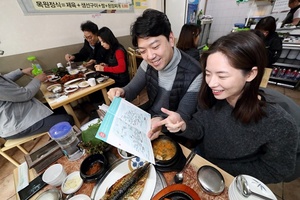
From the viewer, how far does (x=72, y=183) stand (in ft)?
2.03

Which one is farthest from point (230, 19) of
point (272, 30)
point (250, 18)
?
point (272, 30)

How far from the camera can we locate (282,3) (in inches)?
116

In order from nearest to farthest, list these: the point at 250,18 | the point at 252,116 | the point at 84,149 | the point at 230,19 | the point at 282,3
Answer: the point at 252,116
the point at 84,149
the point at 282,3
the point at 250,18
the point at 230,19

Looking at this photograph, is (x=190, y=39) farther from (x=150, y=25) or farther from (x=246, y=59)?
(x=246, y=59)

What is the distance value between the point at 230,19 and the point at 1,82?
16.8 ft

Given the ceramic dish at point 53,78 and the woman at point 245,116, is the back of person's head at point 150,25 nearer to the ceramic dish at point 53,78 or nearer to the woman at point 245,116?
the woman at point 245,116

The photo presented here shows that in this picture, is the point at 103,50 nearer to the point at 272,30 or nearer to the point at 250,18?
the point at 272,30

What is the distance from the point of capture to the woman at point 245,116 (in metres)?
0.58

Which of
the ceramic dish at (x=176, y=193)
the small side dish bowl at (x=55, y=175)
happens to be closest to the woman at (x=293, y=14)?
the ceramic dish at (x=176, y=193)

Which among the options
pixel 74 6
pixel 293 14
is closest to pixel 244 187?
pixel 74 6

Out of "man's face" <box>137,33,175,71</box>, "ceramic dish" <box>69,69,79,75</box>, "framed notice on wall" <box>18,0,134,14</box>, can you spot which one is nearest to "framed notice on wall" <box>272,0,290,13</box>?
Answer: "framed notice on wall" <box>18,0,134,14</box>

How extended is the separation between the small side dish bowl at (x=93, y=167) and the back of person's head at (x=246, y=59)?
2.41 ft

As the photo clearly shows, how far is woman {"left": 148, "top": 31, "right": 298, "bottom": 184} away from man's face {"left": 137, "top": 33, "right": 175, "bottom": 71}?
29 cm

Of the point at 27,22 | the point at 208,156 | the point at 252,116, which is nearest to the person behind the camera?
the point at 252,116
